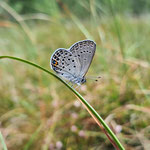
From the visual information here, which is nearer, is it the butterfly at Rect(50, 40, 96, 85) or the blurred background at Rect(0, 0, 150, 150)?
the butterfly at Rect(50, 40, 96, 85)

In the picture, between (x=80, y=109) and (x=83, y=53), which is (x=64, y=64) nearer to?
(x=83, y=53)

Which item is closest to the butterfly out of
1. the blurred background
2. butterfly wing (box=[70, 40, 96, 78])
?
butterfly wing (box=[70, 40, 96, 78])

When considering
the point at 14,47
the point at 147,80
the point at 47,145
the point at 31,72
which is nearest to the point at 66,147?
the point at 47,145

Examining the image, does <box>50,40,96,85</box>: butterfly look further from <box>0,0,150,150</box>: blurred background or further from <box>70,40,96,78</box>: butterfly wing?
<box>0,0,150,150</box>: blurred background

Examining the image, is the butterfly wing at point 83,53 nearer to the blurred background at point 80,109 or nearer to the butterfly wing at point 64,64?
the butterfly wing at point 64,64

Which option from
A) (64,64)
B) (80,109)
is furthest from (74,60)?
(80,109)

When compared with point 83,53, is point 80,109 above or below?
below

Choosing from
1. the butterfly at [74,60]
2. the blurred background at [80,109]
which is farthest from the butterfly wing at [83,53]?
the blurred background at [80,109]
